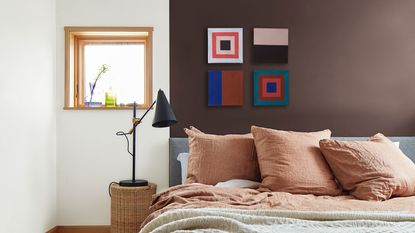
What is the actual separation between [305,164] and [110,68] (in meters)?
2.10

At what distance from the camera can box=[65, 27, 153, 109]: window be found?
14.6 feet

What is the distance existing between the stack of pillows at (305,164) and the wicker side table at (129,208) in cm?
53

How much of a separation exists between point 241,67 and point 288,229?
2.49 m

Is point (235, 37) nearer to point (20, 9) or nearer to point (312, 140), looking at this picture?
point (312, 140)

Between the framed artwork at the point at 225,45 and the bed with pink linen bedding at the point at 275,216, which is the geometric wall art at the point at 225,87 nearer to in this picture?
the framed artwork at the point at 225,45

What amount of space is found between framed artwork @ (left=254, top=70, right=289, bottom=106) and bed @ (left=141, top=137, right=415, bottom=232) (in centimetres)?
136

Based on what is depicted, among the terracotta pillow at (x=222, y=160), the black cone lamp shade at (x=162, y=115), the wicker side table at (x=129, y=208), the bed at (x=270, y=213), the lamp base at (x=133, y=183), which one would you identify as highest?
the black cone lamp shade at (x=162, y=115)

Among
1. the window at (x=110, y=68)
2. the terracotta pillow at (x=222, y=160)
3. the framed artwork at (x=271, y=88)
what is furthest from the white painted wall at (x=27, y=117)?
the framed artwork at (x=271, y=88)

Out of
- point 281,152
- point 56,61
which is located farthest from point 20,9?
point 281,152

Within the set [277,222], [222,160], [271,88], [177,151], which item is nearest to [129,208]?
[177,151]

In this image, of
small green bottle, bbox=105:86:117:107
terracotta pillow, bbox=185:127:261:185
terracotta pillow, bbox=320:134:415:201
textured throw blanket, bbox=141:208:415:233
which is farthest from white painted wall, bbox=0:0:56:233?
terracotta pillow, bbox=320:134:415:201

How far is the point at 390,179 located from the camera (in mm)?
3059

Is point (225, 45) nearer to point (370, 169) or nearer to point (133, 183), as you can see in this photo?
point (133, 183)

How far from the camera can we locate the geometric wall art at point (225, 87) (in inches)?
168
